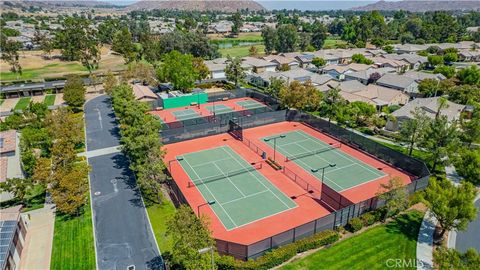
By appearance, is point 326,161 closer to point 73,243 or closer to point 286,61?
point 73,243

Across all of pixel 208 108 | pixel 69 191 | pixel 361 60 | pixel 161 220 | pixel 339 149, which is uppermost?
pixel 361 60

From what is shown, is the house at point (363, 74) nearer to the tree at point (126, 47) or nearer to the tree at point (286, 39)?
the tree at point (286, 39)

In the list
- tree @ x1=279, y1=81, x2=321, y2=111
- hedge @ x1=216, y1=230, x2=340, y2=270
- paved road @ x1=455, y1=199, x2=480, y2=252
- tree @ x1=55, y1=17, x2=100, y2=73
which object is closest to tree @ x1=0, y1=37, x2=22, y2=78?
tree @ x1=55, y1=17, x2=100, y2=73

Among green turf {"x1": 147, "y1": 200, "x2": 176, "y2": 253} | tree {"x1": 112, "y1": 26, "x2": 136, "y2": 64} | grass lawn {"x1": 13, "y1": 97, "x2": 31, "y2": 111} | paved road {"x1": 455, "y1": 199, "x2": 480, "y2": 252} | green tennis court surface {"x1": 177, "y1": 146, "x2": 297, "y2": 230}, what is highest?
tree {"x1": 112, "y1": 26, "x2": 136, "y2": 64}

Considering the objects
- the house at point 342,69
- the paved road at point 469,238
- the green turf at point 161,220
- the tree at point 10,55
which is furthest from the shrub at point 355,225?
the tree at point 10,55

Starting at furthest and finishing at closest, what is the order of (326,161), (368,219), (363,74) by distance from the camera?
(363,74) < (326,161) < (368,219)

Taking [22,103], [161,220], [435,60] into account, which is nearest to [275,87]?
[161,220]

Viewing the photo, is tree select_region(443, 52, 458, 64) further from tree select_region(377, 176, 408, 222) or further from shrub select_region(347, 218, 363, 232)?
shrub select_region(347, 218, 363, 232)

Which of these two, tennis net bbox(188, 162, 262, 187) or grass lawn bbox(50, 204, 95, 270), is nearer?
grass lawn bbox(50, 204, 95, 270)
